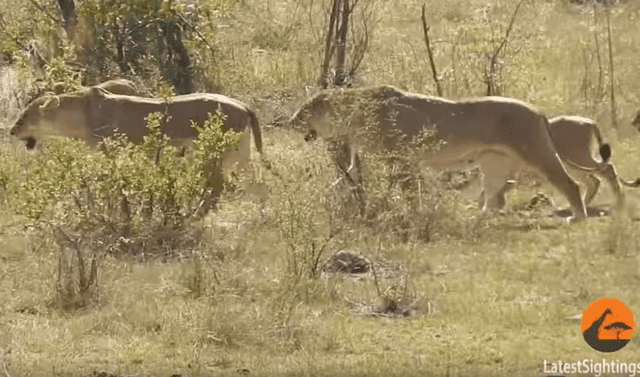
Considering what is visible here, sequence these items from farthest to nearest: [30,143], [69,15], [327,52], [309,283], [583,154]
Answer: [69,15], [327,52], [583,154], [30,143], [309,283]

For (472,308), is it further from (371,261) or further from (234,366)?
(234,366)

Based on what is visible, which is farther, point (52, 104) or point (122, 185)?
point (52, 104)

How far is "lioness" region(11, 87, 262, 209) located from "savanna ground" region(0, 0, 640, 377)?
304 millimetres

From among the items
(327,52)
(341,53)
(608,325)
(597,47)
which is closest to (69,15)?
(327,52)

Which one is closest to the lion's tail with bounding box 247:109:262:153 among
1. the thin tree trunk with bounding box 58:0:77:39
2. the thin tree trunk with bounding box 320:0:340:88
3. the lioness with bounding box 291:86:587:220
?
the lioness with bounding box 291:86:587:220

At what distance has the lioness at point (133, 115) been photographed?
12.4 m

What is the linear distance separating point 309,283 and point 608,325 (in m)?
2.13

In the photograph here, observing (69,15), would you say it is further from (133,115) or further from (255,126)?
(255,126)

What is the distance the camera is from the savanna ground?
27.9 feet

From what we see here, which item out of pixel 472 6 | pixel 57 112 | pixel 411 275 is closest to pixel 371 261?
Result: pixel 411 275

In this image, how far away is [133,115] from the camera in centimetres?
1253

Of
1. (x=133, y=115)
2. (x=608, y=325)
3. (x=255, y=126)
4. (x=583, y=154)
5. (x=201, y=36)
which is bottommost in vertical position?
(x=608, y=325)

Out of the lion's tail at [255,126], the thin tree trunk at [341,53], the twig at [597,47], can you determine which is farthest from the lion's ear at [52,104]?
the twig at [597,47]

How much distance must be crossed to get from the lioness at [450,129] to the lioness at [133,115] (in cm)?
85
